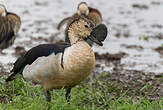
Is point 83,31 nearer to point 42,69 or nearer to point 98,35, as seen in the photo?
point 98,35

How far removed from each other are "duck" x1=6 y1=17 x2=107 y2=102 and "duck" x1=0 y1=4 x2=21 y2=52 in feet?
11.9

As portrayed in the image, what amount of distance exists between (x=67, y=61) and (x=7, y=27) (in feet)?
14.3

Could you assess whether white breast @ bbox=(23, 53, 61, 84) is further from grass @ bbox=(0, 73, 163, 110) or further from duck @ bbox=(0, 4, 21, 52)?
duck @ bbox=(0, 4, 21, 52)

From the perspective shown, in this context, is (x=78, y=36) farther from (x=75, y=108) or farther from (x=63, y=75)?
(x=75, y=108)

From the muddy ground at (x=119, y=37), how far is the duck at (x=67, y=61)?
1.43m

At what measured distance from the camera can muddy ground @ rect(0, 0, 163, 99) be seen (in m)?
7.54

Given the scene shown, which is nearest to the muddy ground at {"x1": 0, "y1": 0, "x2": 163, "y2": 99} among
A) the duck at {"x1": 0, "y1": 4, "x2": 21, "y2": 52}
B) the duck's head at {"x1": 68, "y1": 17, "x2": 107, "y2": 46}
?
the duck at {"x1": 0, "y1": 4, "x2": 21, "y2": 52}

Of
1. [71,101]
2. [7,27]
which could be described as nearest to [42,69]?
[71,101]

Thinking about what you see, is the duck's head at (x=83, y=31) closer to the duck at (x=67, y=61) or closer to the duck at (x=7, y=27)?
the duck at (x=67, y=61)

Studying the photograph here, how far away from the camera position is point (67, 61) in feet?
15.2

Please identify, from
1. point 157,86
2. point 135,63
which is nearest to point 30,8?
point 135,63

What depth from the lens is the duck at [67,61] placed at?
183 inches

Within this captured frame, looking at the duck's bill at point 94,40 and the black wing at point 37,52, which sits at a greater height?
the duck's bill at point 94,40

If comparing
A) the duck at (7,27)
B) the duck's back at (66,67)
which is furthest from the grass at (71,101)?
the duck at (7,27)
